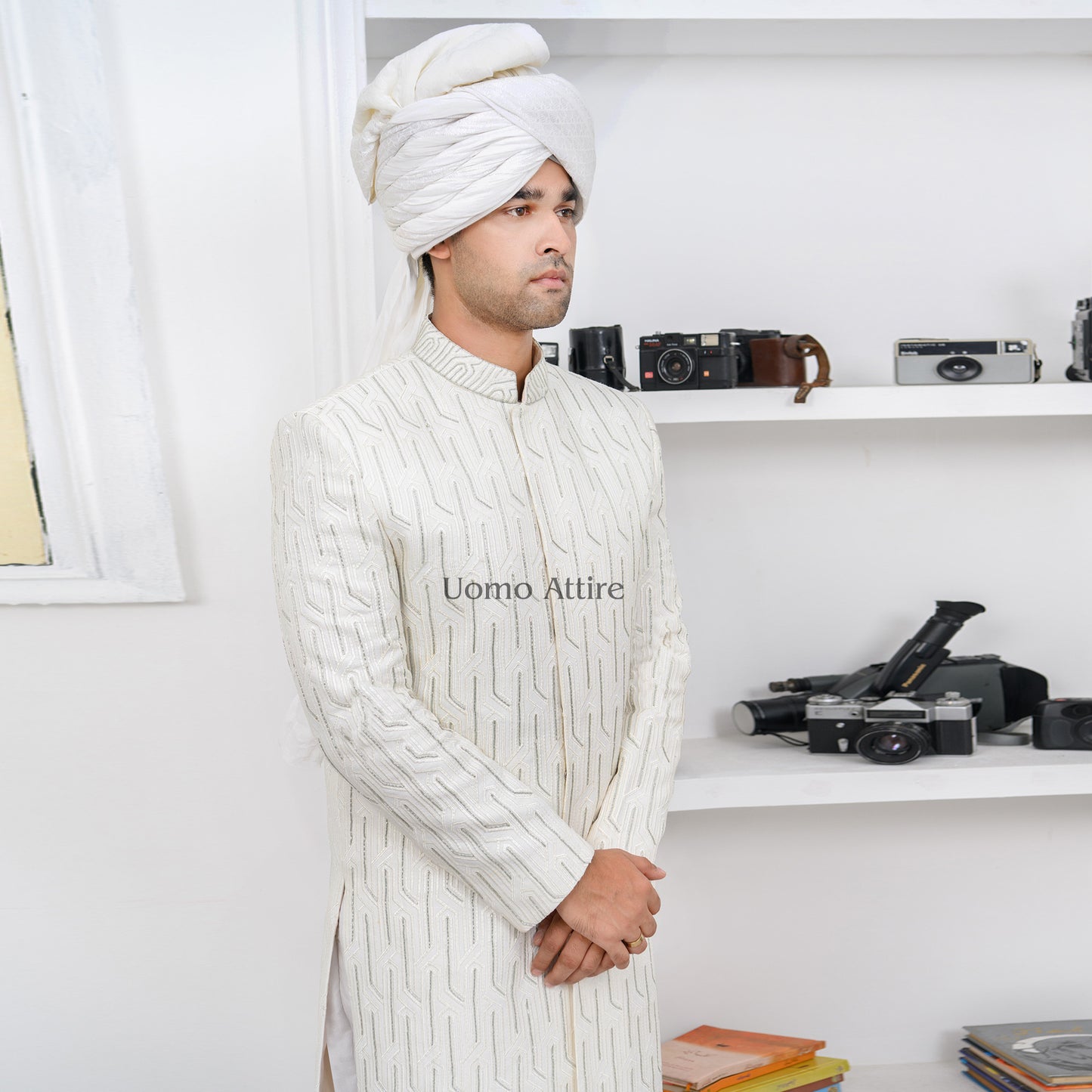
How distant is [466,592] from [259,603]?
0.70 m

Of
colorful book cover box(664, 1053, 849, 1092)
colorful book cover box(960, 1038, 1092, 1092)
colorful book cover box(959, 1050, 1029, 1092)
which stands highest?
colorful book cover box(664, 1053, 849, 1092)

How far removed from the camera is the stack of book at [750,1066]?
1.63 m

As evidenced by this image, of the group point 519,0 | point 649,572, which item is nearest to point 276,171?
point 519,0

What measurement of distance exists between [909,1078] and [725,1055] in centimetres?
39

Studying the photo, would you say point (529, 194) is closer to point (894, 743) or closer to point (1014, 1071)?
point (894, 743)

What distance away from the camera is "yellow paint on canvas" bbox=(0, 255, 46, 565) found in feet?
5.26

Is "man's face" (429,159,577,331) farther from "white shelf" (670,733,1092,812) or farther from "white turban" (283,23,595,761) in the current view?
"white shelf" (670,733,1092,812)

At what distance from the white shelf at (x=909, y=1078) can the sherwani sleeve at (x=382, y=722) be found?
3.38ft

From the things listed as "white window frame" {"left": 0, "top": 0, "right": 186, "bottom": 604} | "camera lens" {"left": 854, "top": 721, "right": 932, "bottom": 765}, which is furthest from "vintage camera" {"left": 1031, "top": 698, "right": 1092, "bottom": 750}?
"white window frame" {"left": 0, "top": 0, "right": 186, "bottom": 604}

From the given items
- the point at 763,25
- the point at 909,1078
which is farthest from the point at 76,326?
the point at 909,1078

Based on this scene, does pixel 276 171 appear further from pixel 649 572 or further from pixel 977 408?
pixel 977 408

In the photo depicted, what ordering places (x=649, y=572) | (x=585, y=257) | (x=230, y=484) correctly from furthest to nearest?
(x=585, y=257)
(x=230, y=484)
(x=649, y=572)

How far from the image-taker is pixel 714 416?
64.5 inches

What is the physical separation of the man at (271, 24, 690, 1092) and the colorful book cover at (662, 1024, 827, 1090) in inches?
18.3
